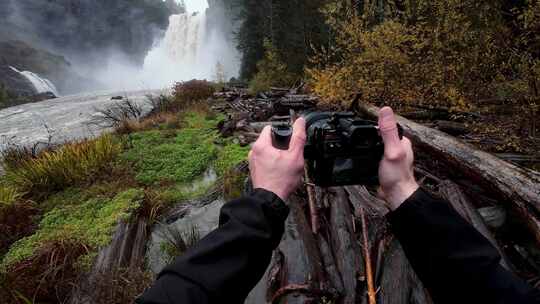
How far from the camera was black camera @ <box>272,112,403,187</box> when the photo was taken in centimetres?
144

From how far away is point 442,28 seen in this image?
634 centimetres

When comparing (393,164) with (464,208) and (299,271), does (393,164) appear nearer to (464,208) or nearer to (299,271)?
(299,271)

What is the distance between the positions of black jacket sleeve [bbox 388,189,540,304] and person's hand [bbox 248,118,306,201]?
0.48 meters

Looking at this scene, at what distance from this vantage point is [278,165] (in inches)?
50.8

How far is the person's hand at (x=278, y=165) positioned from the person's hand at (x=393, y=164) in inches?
15.5

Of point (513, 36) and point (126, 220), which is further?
point (513, 36)

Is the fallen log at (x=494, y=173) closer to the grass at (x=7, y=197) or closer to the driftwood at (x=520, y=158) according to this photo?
the driftwood at (x=520, y=158)

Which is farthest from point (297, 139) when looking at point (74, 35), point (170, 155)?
point (74, 35)

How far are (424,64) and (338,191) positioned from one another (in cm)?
443

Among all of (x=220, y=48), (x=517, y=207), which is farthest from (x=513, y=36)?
(x=220, y=48)

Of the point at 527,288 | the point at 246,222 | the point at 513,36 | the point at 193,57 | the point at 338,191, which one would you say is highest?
the point at 193,57

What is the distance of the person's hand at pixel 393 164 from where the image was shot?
1.31 m

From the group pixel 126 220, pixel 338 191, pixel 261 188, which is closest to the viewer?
pixel 261 188

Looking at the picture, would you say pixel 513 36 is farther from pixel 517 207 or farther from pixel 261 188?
pixel 261 188
